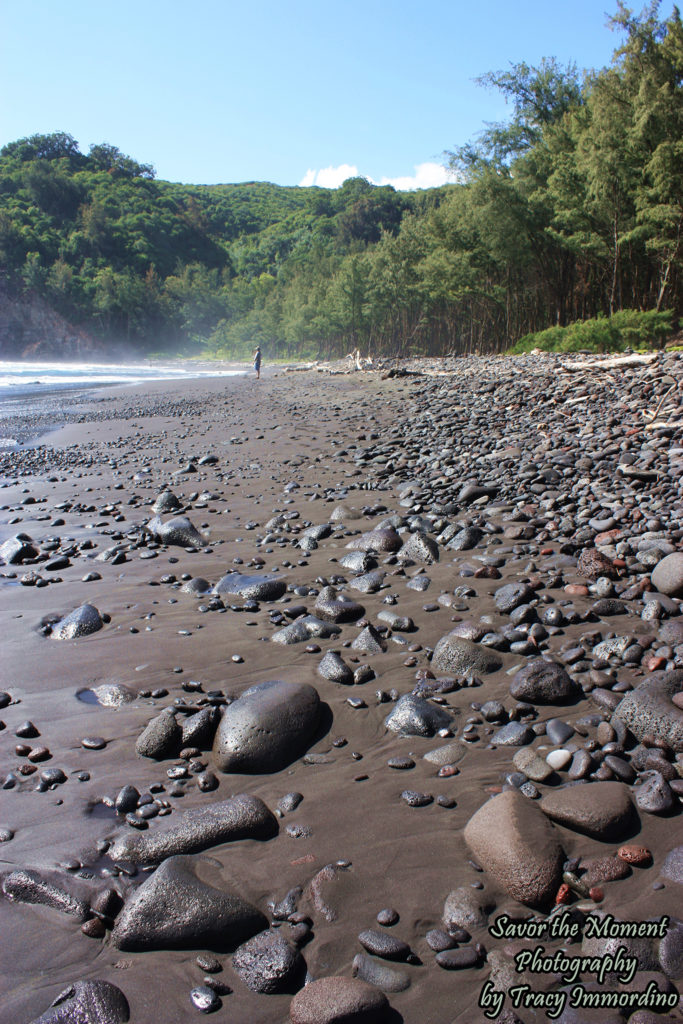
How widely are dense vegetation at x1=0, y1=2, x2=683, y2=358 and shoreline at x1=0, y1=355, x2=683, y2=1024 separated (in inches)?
681

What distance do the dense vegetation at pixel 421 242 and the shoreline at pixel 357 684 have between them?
17304 millimetres

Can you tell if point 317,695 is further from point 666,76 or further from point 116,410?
point 666,76

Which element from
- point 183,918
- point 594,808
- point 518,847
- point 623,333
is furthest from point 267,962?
point 623,333

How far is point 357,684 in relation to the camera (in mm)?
3422

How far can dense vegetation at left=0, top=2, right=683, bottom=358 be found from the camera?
74.8ft

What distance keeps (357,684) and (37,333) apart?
356 ft

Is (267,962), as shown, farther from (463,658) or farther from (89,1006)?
(463,658)

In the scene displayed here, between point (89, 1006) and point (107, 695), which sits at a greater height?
point (107, 695)

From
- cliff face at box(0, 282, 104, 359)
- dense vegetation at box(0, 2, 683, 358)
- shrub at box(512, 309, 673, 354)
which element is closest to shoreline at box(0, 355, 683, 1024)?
shrub at box(512, 309, 673, 354)

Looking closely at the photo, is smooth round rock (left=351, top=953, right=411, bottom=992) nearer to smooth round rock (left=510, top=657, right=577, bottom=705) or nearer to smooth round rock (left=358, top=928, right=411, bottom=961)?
smooth round rock (left=358, top=928, right=411, bottom=961)

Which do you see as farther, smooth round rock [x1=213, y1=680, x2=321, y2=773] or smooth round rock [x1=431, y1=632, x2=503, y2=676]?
smooth round rock [x1=431, y1=632, x2=503, y2=676]

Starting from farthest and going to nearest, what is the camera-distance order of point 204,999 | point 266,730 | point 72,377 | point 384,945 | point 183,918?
point 72,377 → point 266,730 → point 183,918 → point 384,945 → point 204,999

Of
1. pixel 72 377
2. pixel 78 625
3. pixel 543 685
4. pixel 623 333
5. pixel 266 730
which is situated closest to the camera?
pixel 266 730

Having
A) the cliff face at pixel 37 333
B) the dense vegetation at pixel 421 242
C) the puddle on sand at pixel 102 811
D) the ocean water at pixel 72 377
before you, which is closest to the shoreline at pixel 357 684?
the puddle on sand at pixel 102 811
